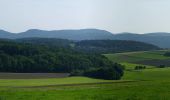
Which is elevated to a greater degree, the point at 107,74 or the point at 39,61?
the point at 39,61

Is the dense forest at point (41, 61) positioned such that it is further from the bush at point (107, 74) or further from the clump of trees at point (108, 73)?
the bush at point (107, 74)

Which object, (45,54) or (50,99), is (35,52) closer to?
(45,54)

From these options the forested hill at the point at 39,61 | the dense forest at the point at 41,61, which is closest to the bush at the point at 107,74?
the dense forest at the point at 41,61

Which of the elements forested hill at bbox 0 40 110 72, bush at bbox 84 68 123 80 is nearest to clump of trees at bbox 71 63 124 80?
bush at bbox 84 68 123 80

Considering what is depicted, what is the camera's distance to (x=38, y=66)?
11356cm

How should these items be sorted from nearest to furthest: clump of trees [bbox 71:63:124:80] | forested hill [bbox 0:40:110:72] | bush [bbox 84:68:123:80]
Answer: bush [bbox 84:68:123:80]
clump of trees [bbox 71:63:124:80]
forested hill [bbox 0:40:110:72]

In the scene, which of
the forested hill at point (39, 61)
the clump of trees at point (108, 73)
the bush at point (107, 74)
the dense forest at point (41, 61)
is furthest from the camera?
the forested hill at point (39, 61)

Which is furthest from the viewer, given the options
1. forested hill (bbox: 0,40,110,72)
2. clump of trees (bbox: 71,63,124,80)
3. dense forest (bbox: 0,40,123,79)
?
forested hill (bbox: 0,40,110,72)

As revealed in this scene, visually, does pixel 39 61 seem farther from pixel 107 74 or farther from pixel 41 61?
pixel 107 74

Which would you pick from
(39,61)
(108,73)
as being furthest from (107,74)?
(39,61)

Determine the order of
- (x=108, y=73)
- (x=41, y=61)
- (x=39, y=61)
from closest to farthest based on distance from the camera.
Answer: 1. (x=108, y=73)
2. (x=39, y=61)
3. (x=41, y=61)

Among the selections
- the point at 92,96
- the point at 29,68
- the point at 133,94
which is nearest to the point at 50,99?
the point at 92,96

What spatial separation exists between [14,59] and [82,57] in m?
23.9

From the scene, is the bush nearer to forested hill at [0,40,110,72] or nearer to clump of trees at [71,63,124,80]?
clump of trees at [71,63,124,80]
